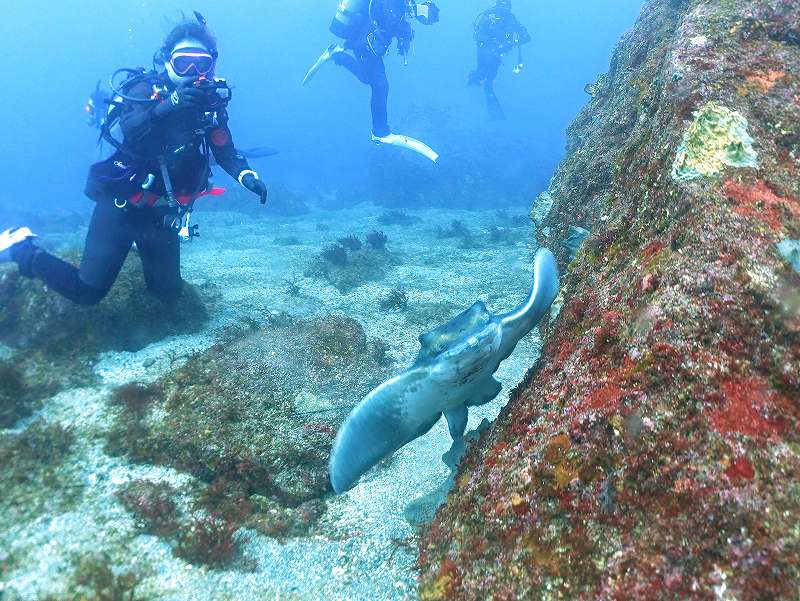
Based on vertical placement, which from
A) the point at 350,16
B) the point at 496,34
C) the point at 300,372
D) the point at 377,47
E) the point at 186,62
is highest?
the point at 350,16

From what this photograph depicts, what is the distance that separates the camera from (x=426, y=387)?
9.88ft

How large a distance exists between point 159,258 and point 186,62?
9.13 feet

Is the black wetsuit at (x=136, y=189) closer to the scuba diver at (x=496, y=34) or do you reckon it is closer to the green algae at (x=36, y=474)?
the green algae at (x=36, y=474)

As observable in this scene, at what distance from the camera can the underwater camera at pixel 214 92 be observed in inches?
231

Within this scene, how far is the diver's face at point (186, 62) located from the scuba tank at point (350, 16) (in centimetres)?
876

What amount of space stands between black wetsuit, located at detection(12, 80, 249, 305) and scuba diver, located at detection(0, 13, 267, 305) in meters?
0.01

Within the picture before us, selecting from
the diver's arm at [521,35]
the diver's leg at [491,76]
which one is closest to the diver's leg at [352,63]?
the diver's arm at [521,35]

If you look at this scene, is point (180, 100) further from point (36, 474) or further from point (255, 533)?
point (255, 533)

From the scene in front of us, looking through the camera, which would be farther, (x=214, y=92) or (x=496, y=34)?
(x=496, y=34)

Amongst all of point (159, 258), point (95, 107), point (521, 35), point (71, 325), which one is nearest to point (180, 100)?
point (159, 258)

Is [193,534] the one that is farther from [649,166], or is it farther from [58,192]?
[58,192]

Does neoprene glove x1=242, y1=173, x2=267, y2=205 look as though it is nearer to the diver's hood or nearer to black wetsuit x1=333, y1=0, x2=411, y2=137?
the diver's hood

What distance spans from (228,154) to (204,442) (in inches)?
167

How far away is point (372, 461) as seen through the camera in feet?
10.0
